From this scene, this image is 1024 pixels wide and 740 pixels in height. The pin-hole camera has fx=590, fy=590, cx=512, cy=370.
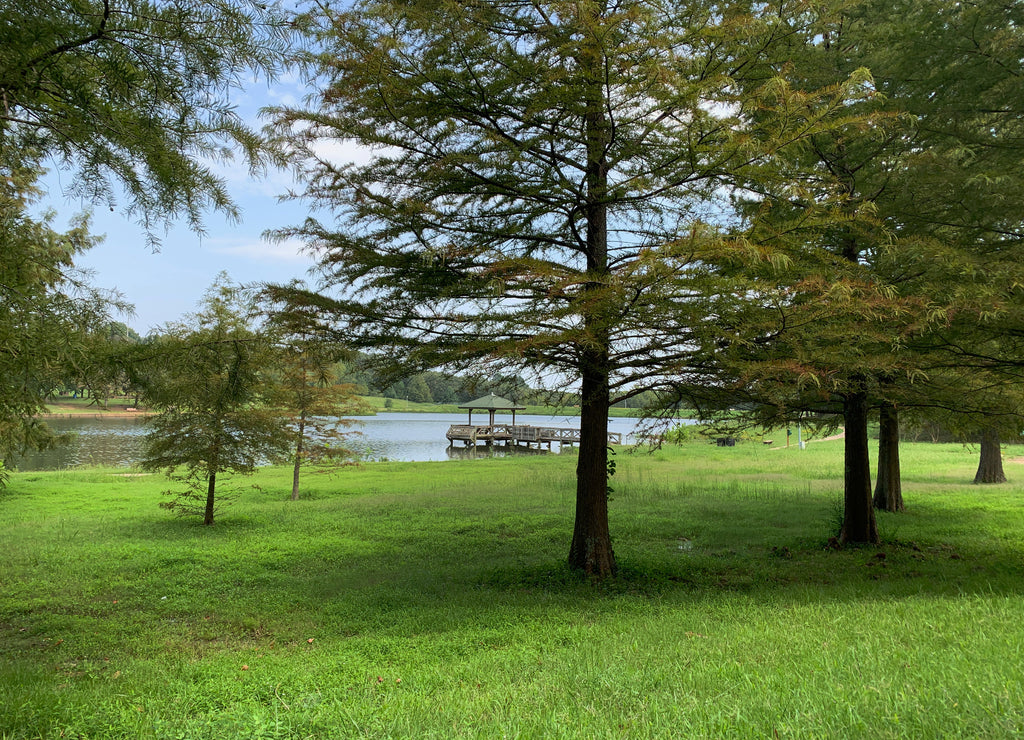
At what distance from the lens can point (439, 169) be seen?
6730 millimetres

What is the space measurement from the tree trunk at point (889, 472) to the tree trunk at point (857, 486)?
9.01 feet

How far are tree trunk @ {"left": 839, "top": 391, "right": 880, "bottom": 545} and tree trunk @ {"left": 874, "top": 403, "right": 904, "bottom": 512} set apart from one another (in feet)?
9.01

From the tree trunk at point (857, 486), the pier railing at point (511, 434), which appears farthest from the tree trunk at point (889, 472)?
the pier railing at point (511, 434)

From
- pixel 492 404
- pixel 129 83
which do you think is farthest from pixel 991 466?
pixel 492 404

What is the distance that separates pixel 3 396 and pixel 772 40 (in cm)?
790

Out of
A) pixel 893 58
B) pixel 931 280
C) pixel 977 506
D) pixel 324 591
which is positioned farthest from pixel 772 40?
pixel 977 506

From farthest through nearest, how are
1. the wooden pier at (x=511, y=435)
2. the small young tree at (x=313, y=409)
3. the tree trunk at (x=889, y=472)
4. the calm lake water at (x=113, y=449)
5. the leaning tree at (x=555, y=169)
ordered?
the wooden pier at (x=511, y=435) → the calm lake water at (x=113, y=449) → the small young tree at (x=313, y=409) → the tree trunk at (x=889, y=472) → the leaning tree at (x=555, y=169)

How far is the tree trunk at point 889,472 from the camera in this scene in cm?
1266

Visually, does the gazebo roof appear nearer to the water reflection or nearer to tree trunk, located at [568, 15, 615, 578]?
the water reflection

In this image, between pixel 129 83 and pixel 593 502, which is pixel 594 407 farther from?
pixel 129 83

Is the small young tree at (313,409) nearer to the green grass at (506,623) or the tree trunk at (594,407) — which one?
the green grass at (506,623)

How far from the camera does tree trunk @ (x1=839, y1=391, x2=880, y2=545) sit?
33.1 feet

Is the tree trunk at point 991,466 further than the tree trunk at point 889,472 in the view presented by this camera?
Yes

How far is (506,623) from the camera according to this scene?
6016mm
